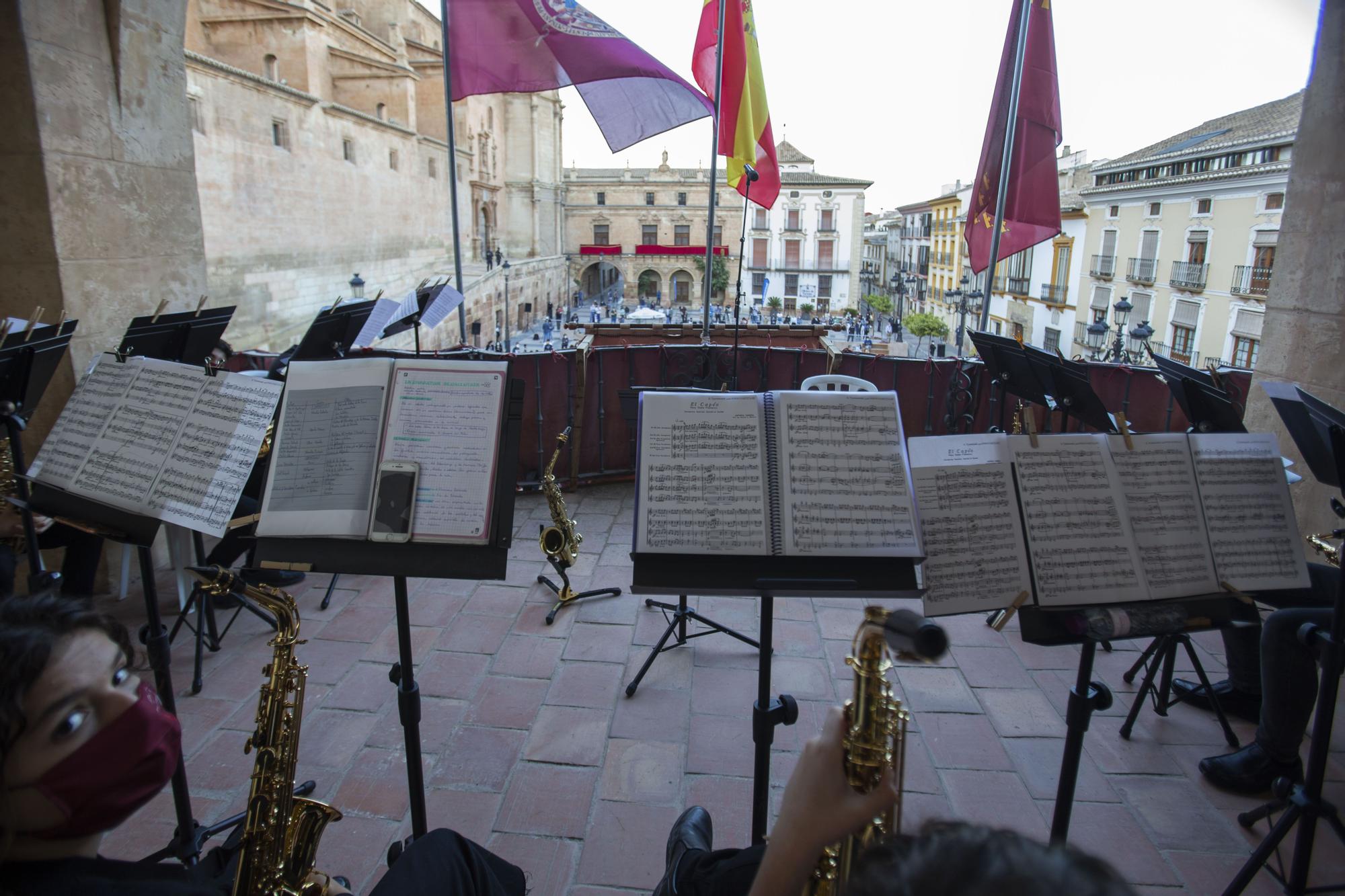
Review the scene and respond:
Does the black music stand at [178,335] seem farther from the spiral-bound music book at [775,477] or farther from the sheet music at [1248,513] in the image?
the sheet music at [1248,513]

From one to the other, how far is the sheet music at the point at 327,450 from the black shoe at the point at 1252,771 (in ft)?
9.99

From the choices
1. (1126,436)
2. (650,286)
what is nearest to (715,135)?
(1126,436)

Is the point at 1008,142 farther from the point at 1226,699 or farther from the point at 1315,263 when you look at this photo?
the point at 1226,699

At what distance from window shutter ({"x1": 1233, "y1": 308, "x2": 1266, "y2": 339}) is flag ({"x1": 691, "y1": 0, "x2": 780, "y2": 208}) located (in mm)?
16734

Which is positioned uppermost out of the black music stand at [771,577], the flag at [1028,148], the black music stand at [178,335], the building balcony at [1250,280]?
the flag at [1028,148]

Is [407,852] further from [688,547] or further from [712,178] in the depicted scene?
[712,178]

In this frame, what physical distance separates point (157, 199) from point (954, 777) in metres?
4.93

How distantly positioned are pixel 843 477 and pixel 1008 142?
520 cm

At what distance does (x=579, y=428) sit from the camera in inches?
226

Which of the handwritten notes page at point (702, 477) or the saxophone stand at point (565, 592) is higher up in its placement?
the handwritten notes page at point (702, 477)

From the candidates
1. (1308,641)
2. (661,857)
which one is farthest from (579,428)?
(1308,641)

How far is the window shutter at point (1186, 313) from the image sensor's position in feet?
64.2

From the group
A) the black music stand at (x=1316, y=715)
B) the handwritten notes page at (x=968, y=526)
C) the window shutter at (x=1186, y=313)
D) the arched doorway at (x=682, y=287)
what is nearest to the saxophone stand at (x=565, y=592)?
the handwritten notes page at (x=968, y=526)

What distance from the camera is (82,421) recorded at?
7.04 feet
